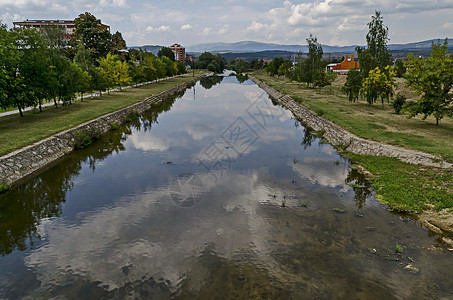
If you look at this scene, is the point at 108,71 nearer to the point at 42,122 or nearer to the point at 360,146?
the point at 42,122

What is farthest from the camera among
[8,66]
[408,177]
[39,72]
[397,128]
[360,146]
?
[39,72]

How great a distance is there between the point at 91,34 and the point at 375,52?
63.2 meters

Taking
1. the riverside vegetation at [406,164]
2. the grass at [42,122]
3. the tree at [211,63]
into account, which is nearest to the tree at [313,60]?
the riverside vegetation at [406,164]

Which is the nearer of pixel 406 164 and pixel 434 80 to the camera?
pixel 406 164

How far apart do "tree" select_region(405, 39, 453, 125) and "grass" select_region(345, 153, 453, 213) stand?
9599mm

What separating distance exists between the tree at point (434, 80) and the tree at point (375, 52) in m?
13.3

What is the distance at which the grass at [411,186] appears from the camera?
42.1 ft

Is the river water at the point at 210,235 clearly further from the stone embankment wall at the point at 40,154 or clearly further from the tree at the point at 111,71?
the tree at the point at 111,71

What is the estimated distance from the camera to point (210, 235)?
11.3 metres

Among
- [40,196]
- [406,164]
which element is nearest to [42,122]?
[40,196]

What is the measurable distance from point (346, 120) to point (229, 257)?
23.0m

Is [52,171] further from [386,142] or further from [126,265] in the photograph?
[386,142]

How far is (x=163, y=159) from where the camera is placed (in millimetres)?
20516

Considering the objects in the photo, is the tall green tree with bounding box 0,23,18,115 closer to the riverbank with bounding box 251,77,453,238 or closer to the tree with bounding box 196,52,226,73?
the riverbank with bounding box 251,77,453,238
